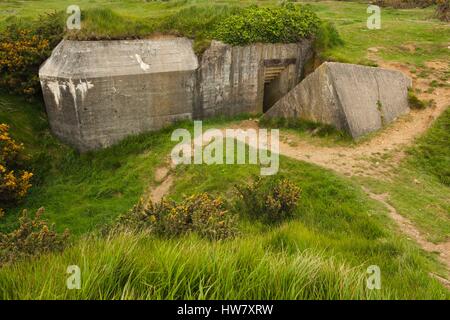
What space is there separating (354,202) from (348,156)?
185 centimetres

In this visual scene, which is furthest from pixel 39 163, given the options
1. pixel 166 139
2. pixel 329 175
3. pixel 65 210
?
pixel 329 175

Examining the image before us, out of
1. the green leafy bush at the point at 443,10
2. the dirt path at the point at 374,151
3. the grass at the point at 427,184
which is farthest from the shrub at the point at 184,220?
the green leafy bush at the point at 443,10

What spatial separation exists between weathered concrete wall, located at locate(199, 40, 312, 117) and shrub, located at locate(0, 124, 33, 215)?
15.1 feet

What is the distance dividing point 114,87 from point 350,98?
17.7 ft

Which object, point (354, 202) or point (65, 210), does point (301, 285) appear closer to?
point (354, 202)

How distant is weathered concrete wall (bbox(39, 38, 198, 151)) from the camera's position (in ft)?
32.8

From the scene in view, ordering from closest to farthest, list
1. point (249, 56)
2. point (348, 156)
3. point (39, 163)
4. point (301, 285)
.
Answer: point (301, 285) < point (348, 156) < point (39, 163) < point (249, 56)

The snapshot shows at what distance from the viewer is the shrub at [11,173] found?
8797 mm

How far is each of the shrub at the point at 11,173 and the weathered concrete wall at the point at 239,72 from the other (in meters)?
4.59

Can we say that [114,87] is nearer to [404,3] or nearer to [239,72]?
[239,72]

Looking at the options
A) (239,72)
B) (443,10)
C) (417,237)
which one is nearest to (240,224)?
(417,237)

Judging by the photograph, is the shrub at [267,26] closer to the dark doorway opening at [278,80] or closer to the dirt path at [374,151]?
the dark doorway opening at [278,80]

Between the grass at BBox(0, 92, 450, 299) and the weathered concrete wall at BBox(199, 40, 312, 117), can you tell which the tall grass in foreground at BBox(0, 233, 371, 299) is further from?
the weathered concrete wall at BBox(199, 40, 312, 117)

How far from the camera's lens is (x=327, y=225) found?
6676 mm
